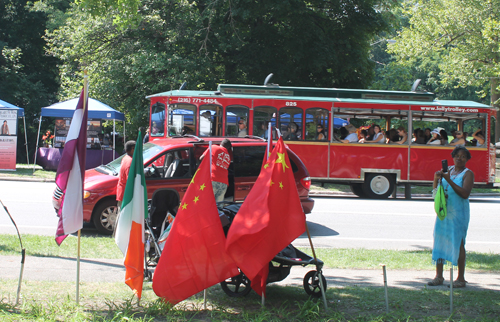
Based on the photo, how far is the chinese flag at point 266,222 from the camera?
499 centimetres

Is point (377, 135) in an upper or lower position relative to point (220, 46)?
lower

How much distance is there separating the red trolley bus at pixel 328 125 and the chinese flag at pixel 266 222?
36.2ft

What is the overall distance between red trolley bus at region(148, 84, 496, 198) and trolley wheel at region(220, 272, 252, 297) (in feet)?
35.0

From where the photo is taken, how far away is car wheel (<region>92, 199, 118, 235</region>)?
366 inches

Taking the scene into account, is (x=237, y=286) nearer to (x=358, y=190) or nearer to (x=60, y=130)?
(x=358, y=190)

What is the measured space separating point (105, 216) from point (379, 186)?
10334 mm

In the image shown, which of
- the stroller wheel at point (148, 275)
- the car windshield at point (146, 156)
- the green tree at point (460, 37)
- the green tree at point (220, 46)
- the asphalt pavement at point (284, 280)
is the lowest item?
the asphalt pavement at point (284, 280)

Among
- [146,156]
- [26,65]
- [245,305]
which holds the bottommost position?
[245,305]

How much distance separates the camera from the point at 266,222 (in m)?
5.02

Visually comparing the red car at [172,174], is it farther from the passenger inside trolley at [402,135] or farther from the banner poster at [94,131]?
the banner poster at [94,131]

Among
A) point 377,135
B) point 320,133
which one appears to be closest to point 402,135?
point 377,135

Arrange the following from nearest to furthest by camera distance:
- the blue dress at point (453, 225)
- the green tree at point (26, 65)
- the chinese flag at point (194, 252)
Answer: the chinese flag at point (194, 252)
the blue dress at point (453, 225)
the green tree at point (26, 65)

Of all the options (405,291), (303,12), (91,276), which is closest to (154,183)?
(91,276)

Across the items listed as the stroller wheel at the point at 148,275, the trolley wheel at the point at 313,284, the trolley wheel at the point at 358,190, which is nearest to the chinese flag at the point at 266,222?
the trolley wheel at the point at 313,284
